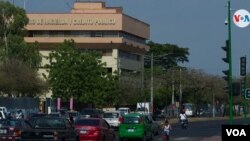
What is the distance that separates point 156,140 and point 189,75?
240ft

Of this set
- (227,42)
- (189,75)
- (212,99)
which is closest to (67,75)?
(189,75)

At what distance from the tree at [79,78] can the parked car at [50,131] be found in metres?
54.8

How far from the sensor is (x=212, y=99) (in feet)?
407

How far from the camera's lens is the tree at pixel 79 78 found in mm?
84625

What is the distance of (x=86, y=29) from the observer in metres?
113

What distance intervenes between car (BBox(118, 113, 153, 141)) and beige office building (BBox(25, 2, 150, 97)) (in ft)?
225

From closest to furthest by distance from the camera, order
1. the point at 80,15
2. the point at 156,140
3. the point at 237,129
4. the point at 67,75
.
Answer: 1. the point at 237,129
2. the point at 156,140
3. the point at 67,75
4. the point at 80,15

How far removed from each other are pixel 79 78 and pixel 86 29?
2857 cm

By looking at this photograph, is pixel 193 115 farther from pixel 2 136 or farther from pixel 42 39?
pixel 2 136

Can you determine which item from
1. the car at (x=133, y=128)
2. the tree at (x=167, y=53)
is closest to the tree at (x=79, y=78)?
the car at (x=133, y=128)

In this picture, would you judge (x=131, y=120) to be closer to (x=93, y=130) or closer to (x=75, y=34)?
(x=93, y=130)

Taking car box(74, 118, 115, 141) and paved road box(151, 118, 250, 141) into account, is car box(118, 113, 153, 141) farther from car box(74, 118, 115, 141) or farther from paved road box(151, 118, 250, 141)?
car box(74, 118, 115, 141)
